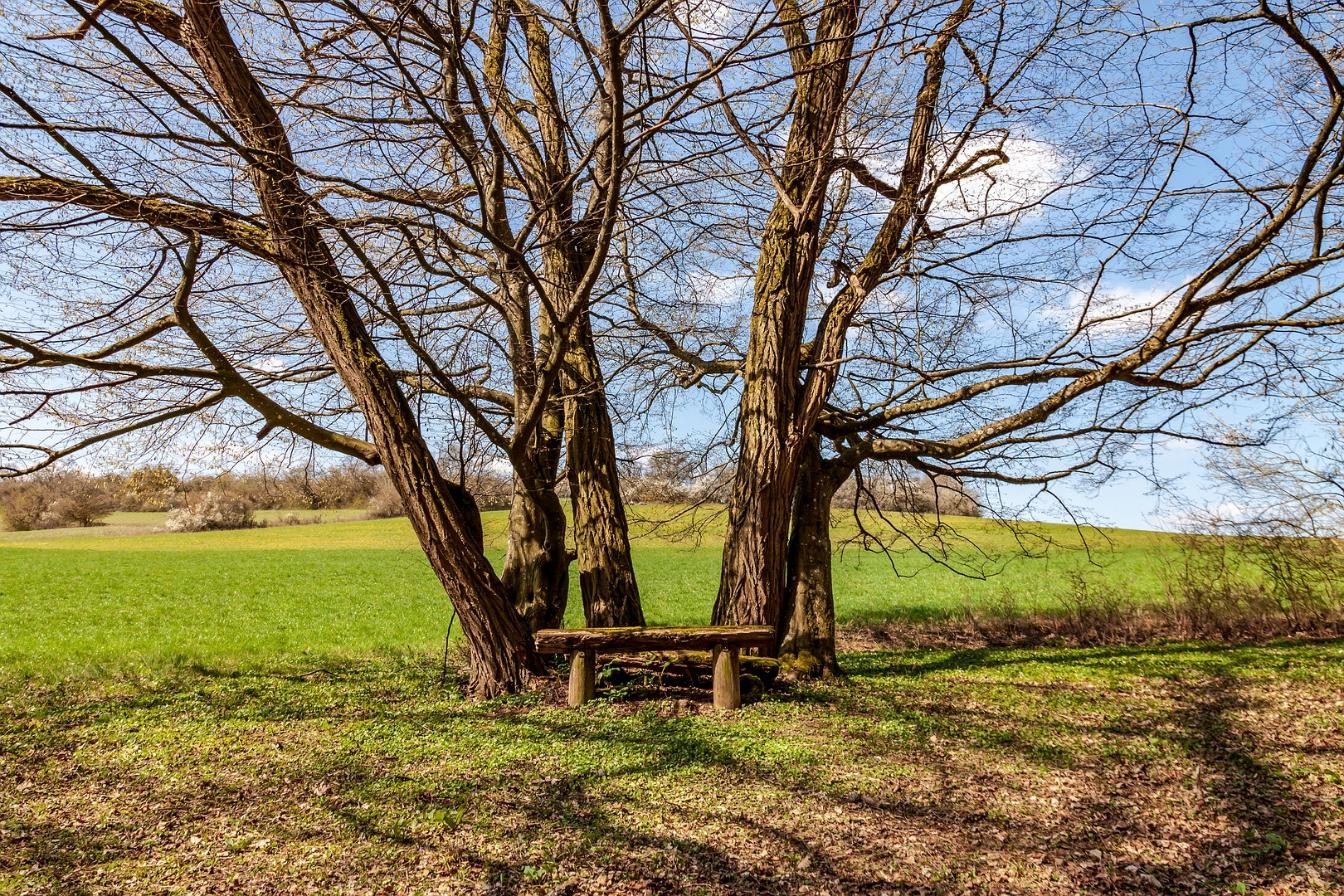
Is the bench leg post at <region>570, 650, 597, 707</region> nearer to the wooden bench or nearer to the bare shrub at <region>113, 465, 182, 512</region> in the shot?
the wooden bench

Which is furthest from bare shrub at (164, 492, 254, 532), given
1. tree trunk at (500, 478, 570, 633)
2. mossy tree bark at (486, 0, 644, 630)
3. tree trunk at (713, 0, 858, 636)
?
tree trunk at (713, 0, 858, 636)

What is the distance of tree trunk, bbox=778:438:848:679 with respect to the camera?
24.9 feet

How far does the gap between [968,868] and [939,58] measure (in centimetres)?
734

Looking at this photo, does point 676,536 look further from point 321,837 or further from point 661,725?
point 321,837

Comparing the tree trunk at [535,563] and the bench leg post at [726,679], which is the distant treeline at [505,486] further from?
the bench leg post at [726,679]

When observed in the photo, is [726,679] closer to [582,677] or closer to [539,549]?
[582,677]

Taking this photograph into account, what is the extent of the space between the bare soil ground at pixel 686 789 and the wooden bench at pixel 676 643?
0.80 feet

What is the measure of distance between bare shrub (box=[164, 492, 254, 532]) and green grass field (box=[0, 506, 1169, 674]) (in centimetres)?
583

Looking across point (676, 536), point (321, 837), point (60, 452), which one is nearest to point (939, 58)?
point (676, 536)

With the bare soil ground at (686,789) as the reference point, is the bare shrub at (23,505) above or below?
above

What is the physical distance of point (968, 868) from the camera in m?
3.79

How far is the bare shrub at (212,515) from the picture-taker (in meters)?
33.7

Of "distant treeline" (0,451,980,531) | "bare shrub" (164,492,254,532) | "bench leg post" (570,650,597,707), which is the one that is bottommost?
"bench leg post" (570,650,597,707)

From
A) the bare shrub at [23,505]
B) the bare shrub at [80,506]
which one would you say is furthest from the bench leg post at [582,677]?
the bare shrub at [23,505]
